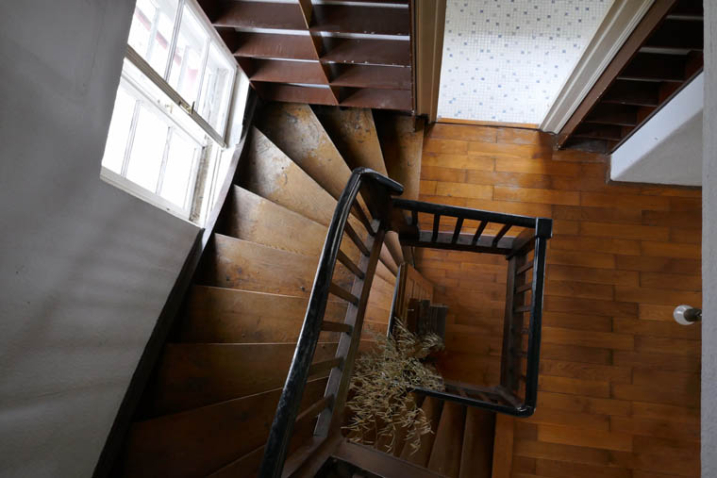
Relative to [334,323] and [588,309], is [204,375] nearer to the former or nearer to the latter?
[334,323]

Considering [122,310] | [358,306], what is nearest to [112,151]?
[122,310]

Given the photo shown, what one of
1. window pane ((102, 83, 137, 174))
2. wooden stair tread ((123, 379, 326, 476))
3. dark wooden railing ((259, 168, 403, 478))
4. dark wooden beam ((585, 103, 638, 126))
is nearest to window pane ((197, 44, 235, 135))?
window pane ((102, 83, 137, 174))

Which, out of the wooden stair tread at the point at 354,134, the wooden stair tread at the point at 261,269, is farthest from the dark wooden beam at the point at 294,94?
the wooden stair tread at the point at 261,269

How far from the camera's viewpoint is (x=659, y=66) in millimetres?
2508

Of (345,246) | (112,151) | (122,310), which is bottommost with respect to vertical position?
(122,310)

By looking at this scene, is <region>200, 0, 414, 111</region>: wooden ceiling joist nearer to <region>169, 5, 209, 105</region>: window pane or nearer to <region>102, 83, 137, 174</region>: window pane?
<region>169, 5, 209, 105</region>: window pane

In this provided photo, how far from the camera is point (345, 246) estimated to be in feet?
8.63

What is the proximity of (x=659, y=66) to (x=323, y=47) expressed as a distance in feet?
6.14

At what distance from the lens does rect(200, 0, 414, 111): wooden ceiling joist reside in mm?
2250

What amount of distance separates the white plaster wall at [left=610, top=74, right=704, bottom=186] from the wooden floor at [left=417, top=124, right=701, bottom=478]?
195mm

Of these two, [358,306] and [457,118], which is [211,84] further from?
[457,118]

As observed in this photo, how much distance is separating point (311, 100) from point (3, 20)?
210cm

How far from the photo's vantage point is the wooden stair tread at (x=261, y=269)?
239 cm

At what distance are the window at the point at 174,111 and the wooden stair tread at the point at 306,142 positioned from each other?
0.33m
